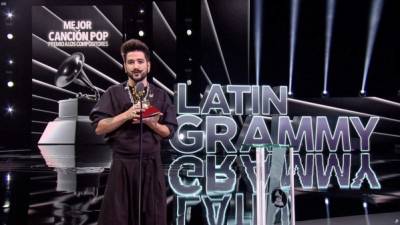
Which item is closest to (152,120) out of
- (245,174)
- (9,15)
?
(245,174)

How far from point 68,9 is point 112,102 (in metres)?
11.0

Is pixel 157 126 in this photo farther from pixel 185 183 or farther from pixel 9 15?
pixel 9 15

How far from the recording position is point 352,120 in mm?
11086

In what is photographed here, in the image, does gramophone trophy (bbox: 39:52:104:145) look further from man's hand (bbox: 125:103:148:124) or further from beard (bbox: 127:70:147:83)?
man's hand (bbox: 125:103:148:124)

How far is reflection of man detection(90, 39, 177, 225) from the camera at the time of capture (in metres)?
1.77

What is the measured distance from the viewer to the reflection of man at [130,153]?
1.77 meters

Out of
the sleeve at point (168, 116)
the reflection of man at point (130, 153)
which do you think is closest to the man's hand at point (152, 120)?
the reflection of man at point (130, 153)

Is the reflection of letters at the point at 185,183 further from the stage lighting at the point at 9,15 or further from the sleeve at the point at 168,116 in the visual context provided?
the stage lighting at the point at 9,15

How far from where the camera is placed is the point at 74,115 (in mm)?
11328

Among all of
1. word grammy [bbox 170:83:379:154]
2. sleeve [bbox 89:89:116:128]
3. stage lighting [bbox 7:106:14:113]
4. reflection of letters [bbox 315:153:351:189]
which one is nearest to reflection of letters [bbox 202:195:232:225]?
reflection of letters [bbox 315:153:351:189]

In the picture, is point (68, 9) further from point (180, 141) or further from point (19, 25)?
point (180, 141)

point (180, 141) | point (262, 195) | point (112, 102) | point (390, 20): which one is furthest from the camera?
point (390, 20)

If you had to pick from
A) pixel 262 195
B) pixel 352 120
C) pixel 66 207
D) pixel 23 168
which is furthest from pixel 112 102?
pixel 352 120

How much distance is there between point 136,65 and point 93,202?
295 centimetres
